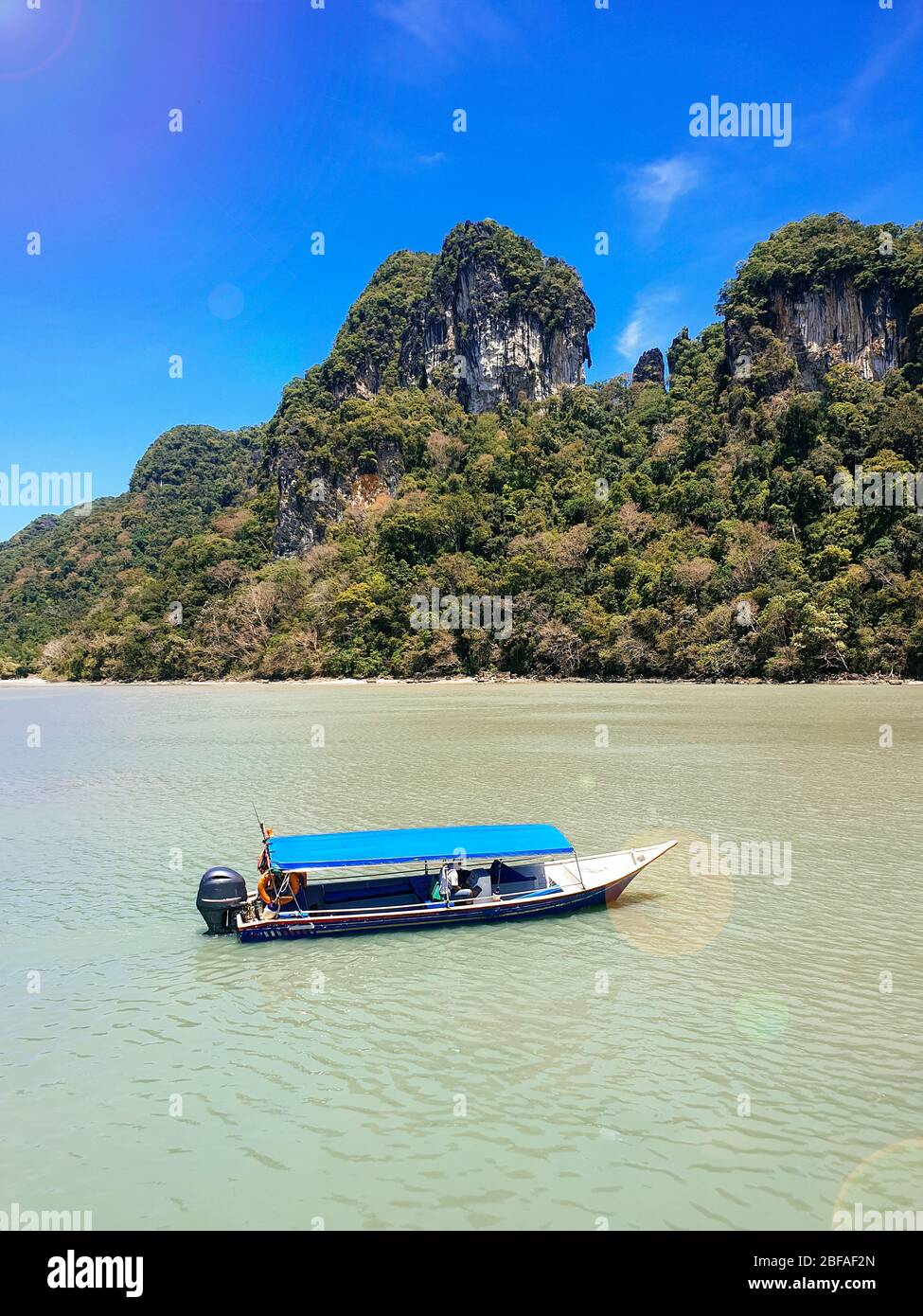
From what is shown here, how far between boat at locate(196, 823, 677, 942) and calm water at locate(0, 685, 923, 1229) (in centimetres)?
37

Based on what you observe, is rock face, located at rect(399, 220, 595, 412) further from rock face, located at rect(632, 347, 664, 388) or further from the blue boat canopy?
the blue boat canopy

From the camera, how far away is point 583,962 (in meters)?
11.1

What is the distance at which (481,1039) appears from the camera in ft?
29.3

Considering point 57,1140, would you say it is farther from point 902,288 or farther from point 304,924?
point 902,288

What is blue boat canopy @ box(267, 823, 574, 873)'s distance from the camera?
12.2 metres

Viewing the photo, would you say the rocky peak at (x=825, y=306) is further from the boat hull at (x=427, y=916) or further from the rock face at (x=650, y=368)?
the boat hull at (x=427, y=916)

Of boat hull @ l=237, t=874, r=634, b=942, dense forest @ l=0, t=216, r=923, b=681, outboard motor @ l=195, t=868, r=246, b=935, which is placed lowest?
boat hull @ l=237, t=874, r=634, b=942

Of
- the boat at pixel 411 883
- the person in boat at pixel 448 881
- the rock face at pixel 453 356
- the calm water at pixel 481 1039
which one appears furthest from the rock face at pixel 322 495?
the person in boat at pixel 448 881

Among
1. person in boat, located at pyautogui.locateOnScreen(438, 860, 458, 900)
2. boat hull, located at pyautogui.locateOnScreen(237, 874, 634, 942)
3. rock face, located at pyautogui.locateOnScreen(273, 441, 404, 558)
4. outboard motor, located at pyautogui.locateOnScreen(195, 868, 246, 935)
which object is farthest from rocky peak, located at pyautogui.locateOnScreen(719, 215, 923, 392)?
outboard motor, located at pyautogui.locateOnScreen(195, 868, 246, 935)

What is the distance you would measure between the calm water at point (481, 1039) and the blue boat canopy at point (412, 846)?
46.7 inches

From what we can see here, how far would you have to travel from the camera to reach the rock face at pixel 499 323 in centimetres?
12519

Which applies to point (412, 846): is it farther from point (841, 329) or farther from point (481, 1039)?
point (841, 329)

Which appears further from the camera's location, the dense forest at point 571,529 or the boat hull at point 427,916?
the dense forest at point 571,529

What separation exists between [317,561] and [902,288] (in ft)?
232
